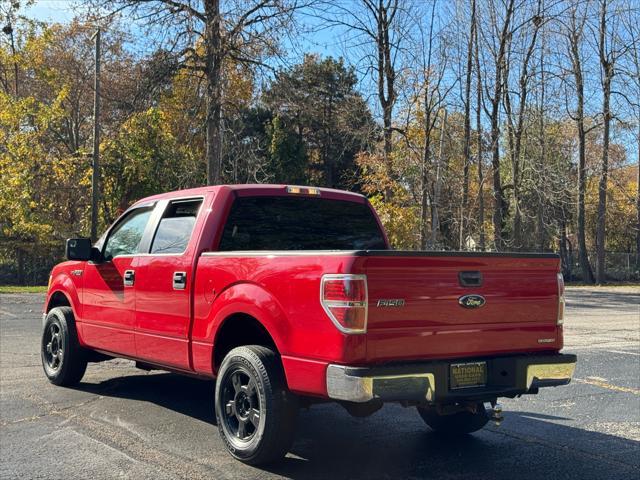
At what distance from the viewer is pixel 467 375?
469 cm

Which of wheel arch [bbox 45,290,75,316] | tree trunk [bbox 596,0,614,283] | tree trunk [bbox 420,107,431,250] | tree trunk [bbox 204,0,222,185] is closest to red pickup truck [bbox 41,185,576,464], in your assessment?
wheel arch [bbox 45,290,75,316]

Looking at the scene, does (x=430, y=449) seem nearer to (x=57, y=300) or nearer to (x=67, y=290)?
(x=67, y=290)

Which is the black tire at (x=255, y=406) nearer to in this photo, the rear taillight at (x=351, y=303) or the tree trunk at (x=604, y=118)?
the rear taillight at (x=351, y=303)

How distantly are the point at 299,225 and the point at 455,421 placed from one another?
218 cm

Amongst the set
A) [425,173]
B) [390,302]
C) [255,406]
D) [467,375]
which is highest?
[425,173]

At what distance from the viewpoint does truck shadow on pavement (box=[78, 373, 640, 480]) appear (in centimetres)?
490

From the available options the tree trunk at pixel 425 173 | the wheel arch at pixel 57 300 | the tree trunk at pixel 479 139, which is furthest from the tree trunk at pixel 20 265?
the wheel arch at pixel 57 300

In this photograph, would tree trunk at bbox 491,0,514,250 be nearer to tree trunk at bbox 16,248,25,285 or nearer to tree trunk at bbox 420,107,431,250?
tree trunk at bbox 420,107,431,250

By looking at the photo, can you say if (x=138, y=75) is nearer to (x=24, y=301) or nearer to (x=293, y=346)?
(x=24, y=301)

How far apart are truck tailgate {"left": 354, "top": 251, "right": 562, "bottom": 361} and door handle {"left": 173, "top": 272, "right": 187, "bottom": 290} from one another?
1976 mm

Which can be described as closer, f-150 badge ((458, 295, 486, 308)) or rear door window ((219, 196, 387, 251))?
f-150 badge ((458, 295, 486, 308))

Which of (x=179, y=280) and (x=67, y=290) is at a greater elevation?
(x=179, y=280)

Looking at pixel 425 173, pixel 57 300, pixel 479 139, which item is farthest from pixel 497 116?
pixel 57 300

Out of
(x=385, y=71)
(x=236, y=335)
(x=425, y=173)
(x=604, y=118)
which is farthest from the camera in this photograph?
(x=604, y=118)
